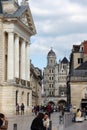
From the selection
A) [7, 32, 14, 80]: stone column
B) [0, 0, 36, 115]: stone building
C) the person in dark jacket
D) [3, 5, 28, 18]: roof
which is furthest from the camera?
[3, 5, 28, 18]: roof

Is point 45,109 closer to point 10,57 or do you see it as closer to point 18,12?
point 10,57

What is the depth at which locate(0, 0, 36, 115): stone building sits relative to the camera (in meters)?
63.1

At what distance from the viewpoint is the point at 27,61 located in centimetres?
7638

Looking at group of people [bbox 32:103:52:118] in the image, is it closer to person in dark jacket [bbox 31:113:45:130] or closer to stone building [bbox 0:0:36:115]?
stone building [bbox 0:0:36:115]

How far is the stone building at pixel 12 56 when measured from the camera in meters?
63.1

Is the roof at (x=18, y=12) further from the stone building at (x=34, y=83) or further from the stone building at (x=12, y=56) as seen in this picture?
the stone building at (x=34, y=83)

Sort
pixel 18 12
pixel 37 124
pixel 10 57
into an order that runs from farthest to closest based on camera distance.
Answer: pixel 18 12 → pixel 10 57 → pixel 37 124

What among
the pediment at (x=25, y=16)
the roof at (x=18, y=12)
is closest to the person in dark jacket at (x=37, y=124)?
the roof at (x=18, y=12)

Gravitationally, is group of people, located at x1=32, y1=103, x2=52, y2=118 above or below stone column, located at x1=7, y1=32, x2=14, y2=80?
below

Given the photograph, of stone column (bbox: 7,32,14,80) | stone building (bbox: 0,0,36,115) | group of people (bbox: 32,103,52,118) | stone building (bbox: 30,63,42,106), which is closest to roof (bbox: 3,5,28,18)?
stone building (bbox: 0,0,36,115)

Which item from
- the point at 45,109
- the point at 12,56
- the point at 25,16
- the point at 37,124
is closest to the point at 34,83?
the point at 25,16

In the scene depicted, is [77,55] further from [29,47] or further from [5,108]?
[5,108]

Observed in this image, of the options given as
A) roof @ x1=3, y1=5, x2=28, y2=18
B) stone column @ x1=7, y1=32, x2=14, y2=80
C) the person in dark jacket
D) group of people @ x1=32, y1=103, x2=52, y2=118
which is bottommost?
the person in dark jacket

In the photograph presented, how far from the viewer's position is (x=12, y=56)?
64312 millimetres
